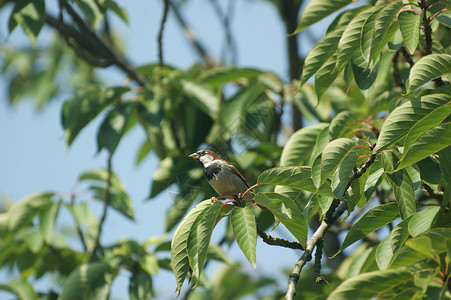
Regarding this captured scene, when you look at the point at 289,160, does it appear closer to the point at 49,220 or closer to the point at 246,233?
the point at 246,233

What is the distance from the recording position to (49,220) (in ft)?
13.4

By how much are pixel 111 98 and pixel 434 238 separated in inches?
109

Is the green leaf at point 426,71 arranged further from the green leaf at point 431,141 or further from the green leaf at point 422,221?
the green leaf at point 422,221

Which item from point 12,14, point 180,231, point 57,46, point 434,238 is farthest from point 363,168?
point 57,46

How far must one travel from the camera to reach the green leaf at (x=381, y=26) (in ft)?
6.69

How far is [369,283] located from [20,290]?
118 inches

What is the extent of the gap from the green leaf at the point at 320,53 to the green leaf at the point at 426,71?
0.46 metres

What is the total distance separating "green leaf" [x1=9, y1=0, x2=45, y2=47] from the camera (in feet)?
9.91

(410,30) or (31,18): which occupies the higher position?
(31,18)

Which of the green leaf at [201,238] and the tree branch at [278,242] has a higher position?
the green leaf at [201,238]

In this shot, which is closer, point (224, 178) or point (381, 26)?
point (381, 26)

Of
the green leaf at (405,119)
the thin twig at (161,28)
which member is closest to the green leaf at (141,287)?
the thin twig at (161,28)

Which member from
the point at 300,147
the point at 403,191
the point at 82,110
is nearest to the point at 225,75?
the point at 82,110

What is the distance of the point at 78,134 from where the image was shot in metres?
3.80
